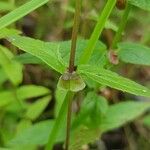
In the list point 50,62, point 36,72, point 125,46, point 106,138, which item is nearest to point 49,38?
point 36,72

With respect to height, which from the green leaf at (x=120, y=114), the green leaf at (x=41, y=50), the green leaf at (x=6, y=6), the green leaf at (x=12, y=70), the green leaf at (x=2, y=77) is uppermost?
the green leaf at (x=6, y=6)

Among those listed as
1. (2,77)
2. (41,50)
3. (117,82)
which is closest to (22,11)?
(41,50)

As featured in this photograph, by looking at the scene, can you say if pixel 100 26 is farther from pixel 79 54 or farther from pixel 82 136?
pixel 82 136

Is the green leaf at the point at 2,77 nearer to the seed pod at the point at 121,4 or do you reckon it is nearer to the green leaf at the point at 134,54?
the green leaf at the point at 134,54

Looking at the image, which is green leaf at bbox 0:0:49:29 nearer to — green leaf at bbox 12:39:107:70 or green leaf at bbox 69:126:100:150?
green leaf at bbox 12:39:107:70

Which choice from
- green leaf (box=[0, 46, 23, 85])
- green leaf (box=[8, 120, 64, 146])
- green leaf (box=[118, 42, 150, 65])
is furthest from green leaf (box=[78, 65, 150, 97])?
green leaf (box=[0, 46, 23, 85])

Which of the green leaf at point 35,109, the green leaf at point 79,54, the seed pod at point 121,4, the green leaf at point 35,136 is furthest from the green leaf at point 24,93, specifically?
the seed pod at point 121,4
